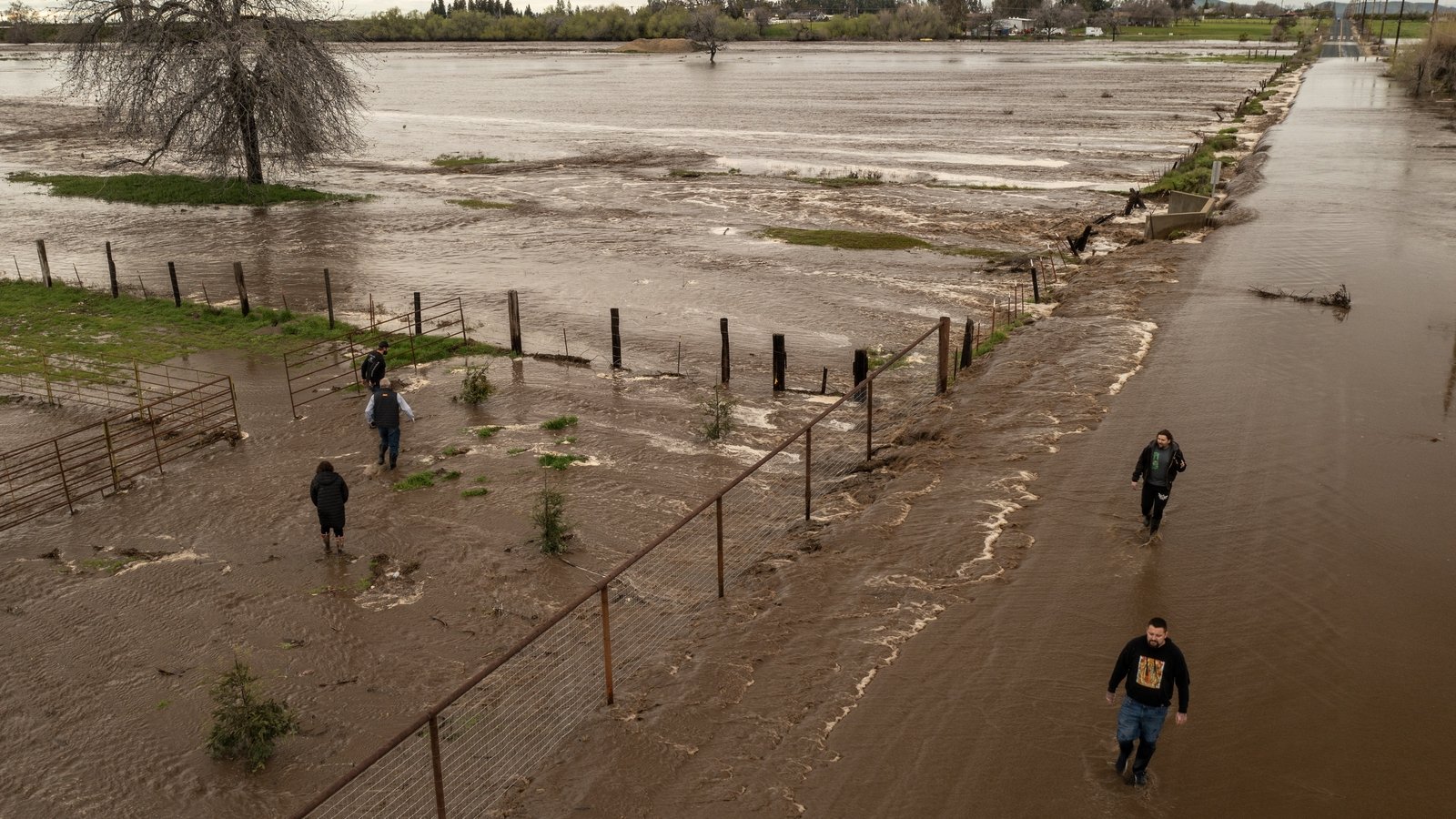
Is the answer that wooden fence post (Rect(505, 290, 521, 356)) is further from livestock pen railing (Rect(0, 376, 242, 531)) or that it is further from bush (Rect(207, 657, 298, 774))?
bush (Rect(207, 657, 298, 774))

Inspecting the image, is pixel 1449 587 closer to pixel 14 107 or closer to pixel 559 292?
pixel 559 292

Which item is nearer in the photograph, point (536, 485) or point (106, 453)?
point (536, 485)

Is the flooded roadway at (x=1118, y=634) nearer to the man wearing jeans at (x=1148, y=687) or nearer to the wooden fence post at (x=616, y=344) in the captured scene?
the man wearing jeans at (x=1148, y=687)

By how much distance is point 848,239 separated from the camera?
3597 centimetres

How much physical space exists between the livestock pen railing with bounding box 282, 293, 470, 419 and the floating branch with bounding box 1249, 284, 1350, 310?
19.4 metres

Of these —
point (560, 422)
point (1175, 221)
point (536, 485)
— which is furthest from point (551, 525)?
point (1175, 221)

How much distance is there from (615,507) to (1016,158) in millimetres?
45984

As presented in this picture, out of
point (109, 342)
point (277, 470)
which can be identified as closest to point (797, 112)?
point (109, 342)

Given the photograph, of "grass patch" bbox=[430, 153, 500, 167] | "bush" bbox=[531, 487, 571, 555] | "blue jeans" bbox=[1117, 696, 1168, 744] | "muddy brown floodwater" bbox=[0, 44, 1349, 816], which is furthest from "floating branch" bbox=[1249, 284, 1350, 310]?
"grass patch" bbox=[430, 153, 500, 167]

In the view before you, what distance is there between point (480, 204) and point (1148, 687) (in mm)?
41245

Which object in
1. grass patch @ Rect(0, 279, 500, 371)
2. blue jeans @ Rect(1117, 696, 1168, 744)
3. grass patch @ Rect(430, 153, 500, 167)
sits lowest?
grass patch @ Rect(0, 279, 500, 371)

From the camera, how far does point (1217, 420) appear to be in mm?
17078

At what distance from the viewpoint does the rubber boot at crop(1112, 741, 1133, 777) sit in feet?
28.4

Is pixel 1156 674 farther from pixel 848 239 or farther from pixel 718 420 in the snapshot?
pixel 848 239
